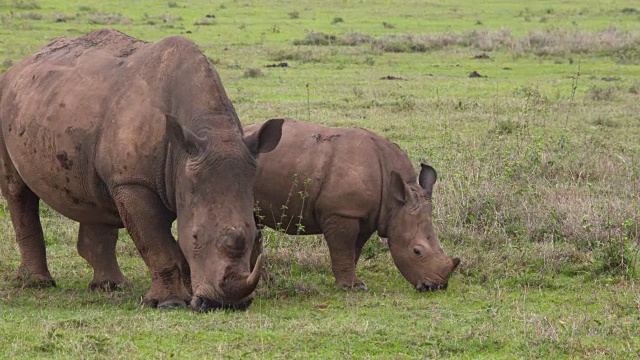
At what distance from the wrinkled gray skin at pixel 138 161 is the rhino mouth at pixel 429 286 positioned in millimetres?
1936

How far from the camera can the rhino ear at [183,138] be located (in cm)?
786

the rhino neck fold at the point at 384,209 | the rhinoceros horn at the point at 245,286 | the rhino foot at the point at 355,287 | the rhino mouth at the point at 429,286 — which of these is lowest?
the rhino foot at the point at 355,287

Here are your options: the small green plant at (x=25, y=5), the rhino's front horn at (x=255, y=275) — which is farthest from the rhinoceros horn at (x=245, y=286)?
the small green plant at (x=25, y=5)

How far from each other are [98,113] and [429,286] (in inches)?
118

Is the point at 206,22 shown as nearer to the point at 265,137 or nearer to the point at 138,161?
the point at 138,161

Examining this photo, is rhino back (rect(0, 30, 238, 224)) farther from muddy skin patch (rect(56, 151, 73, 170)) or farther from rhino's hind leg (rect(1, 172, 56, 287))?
rhino's hind leg (rect(1, 172, 56, 287))

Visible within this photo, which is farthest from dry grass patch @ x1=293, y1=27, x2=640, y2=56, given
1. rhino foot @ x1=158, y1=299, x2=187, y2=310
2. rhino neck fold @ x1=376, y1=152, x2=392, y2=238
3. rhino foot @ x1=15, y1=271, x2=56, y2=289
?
rhino foot @ x1=158, y1=299, x2=187, y2=310

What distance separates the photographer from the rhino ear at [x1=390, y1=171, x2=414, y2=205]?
957 centimetres

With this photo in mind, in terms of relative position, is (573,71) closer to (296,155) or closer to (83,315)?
(296,155)

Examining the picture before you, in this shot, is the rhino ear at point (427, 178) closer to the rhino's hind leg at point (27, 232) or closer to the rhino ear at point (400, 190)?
the rhino ear at point (400, 190)

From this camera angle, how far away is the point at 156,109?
8.48 meters

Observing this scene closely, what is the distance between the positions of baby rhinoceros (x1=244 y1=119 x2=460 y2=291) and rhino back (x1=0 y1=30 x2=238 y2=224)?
4.72 ft

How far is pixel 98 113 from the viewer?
8750mm

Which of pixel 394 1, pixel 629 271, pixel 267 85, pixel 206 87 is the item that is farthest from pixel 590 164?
pixel 394 1
